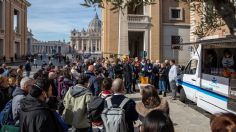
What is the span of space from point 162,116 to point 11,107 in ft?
13.0

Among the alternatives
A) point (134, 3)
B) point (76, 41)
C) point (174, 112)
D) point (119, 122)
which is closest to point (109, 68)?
point (174, 112)

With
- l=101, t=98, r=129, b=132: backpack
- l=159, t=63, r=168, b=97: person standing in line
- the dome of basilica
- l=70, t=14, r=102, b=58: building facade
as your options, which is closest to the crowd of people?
l=101, t=98, r=129, b=132: backpack

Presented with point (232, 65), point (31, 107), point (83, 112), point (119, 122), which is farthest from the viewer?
point (232, 65)

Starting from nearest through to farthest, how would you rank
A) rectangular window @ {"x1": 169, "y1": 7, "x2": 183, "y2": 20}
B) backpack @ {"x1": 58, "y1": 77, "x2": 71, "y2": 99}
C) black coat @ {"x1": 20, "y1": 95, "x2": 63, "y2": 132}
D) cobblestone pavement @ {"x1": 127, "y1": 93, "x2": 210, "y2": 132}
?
black coat @ {"x1": 20, "y1": 95, "x2": 63, "y2": 132} → cobblestone pavement @ {"x1": 127, "y1": 93, "x2": 210, "y2": 132} → backpack @ {"x1": 58, "y1": 77, "x2": 71, "y2": 99} → rectangular window @ {"x1": 169, "y1": 7, "x2": 183, "y2": 20}

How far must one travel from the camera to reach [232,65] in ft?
41.6

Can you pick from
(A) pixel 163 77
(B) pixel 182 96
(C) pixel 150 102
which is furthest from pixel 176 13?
(C) pixel 150 102

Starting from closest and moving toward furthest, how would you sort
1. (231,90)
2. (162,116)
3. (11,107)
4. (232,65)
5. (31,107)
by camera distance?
(162,116) → (31,107) → (11,107) → (231,90) → (232,65)

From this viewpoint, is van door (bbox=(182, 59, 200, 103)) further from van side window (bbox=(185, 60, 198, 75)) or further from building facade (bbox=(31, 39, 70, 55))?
building facade (bbox=(31, 39, 70, 55))

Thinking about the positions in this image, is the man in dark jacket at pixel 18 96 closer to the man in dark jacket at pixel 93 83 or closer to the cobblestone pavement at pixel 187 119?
the cobblestone pavement at pixel 187 119

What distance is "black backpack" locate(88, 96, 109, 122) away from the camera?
6.87m

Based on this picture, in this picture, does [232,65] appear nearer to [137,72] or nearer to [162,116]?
[162,116]

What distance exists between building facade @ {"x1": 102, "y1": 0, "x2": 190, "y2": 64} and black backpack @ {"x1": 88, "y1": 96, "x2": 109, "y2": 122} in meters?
34.4

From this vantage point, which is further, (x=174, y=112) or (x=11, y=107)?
(x=174, y=112)

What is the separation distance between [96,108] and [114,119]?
27.5 inches
